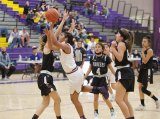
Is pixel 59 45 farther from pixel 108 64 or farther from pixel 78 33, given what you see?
pixel 78 33

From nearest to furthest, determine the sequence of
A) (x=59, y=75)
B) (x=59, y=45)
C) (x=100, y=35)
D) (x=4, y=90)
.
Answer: (x=59, y=45) < (x=4, y=90) < (x=59, y=75) < (x=100, y=35)

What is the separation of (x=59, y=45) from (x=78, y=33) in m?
16.7

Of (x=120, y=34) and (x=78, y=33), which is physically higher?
(x=120, y=34)

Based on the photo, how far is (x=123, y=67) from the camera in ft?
24.4

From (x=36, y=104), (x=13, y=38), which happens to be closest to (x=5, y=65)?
(x=13, y=38)

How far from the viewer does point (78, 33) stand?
24.0 meters

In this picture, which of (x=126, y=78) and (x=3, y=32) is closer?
(x=126, y=78)

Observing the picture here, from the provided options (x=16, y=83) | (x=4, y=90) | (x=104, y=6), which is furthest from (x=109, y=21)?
(x=4, y=90)

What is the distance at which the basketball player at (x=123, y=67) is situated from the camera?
7.18 meters

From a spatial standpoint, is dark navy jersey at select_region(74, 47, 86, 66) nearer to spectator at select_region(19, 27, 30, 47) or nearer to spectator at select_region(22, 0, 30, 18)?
spectator at select_region(19, 27, 30, 47)

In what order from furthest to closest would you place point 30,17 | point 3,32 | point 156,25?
point 156,25, point 30,17, point 3,32

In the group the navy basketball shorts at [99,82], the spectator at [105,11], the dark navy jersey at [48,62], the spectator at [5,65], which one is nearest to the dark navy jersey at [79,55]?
the navy basketball shorts at [99,82]

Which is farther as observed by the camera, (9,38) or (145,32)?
(145,32)

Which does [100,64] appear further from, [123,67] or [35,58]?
[35,58]
